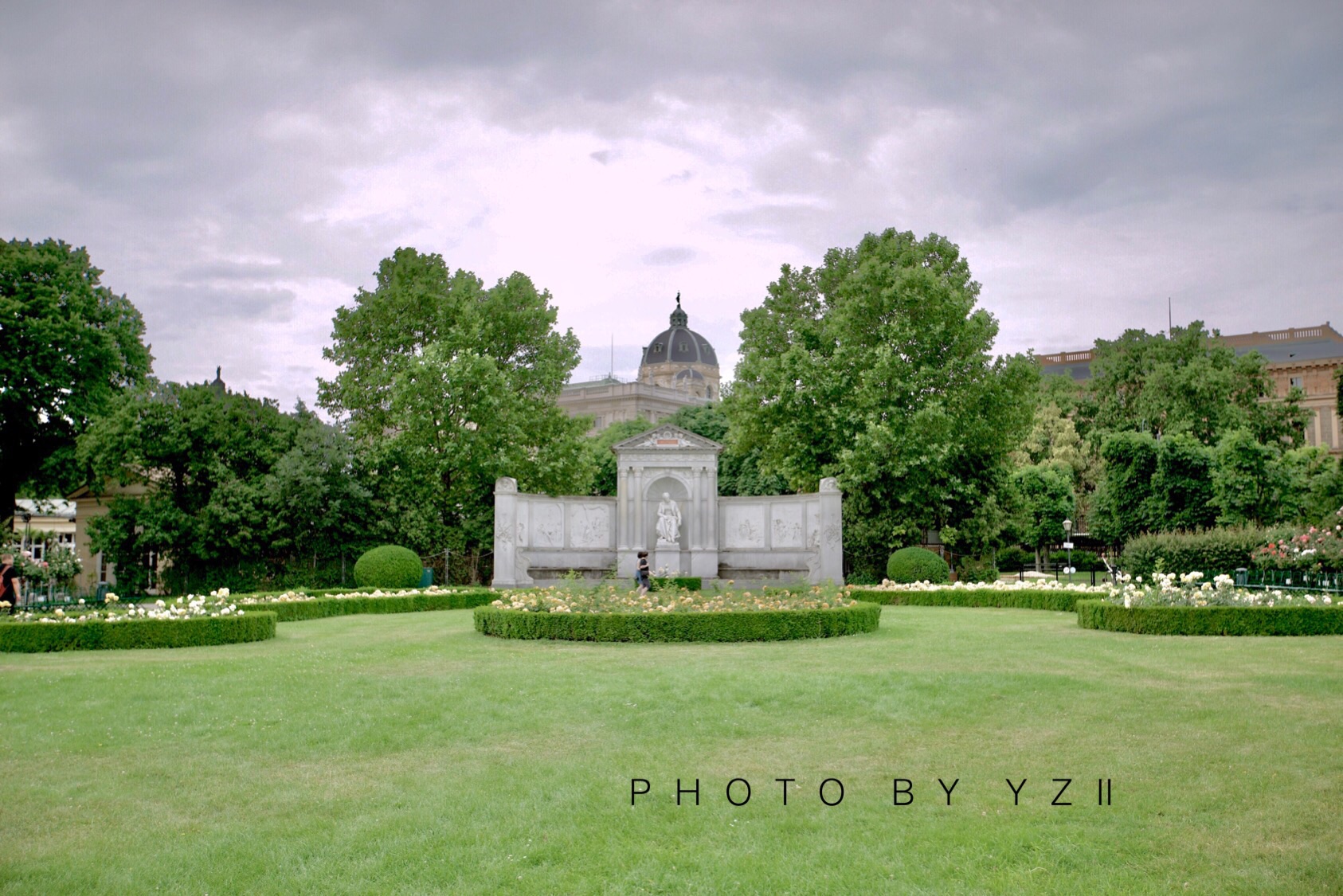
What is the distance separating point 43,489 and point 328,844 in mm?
40893

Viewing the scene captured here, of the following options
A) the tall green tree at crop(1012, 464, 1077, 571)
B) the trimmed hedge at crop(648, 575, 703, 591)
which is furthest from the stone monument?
the tall green tree at crop(1012, 464, 1077, 571)

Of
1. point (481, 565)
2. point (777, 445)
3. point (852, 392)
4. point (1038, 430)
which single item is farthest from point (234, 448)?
point (1038, 430)

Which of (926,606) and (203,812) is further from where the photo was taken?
(926,606)

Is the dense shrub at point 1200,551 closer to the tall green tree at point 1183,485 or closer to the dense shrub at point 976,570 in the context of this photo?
the dense shrub at point 976,570

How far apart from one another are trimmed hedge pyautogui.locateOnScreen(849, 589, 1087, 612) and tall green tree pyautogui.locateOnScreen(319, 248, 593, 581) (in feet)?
49.5

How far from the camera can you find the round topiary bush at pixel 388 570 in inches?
1204

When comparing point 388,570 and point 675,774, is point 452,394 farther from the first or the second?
point 675,774

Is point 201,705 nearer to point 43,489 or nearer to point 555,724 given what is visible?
point 555,724

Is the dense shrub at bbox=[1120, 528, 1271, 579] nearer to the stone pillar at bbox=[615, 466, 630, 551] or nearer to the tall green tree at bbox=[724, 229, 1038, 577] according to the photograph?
the tall green tree at bbox=[724, 229, 1038, 577]

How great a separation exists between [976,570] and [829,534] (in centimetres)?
674

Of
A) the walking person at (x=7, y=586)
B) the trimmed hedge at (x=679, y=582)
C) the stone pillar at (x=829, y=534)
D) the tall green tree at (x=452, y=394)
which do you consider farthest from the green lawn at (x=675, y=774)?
the tall green tree at (x=452, y=394)

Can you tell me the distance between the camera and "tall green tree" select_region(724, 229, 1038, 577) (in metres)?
35.3

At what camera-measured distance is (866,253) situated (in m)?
40.3

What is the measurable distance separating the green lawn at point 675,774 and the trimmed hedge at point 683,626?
128 inches
